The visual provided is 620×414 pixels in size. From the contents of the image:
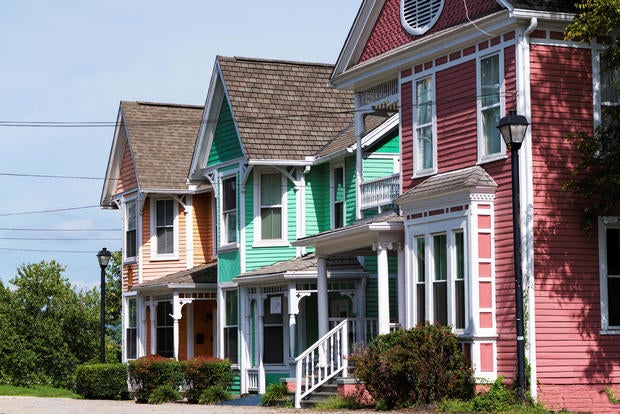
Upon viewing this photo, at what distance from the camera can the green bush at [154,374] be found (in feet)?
113

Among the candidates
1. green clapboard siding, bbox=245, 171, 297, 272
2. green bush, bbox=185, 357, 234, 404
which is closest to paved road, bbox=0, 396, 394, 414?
green bush, bbox=185, 357, 234, 404

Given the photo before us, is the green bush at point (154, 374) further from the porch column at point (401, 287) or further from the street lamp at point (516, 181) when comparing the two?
the street lamp at point (516, 181)

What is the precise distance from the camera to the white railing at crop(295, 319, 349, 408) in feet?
92.0

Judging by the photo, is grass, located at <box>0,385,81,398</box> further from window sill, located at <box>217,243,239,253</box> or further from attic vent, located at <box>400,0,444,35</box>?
attic vent, located at <box>400,0,444,35</box>

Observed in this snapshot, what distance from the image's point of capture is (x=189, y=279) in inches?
1567

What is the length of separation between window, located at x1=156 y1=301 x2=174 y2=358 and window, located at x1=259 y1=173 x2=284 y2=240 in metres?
7.48

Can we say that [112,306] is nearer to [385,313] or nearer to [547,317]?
[385,313]

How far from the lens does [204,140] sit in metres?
38.5

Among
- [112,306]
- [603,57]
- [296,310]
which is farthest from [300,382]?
[112,306]

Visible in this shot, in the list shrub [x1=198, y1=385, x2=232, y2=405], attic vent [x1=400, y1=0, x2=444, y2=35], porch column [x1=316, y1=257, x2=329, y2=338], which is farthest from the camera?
shrub [x1=198, y1=385, x2=232, y2=405]

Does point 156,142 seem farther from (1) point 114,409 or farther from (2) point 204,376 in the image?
(1) point 114,409

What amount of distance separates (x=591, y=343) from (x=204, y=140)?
1756 cm

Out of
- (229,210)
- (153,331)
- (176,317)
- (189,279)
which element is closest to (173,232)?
(189,279)

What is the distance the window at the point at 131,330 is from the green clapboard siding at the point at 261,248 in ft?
31.5
